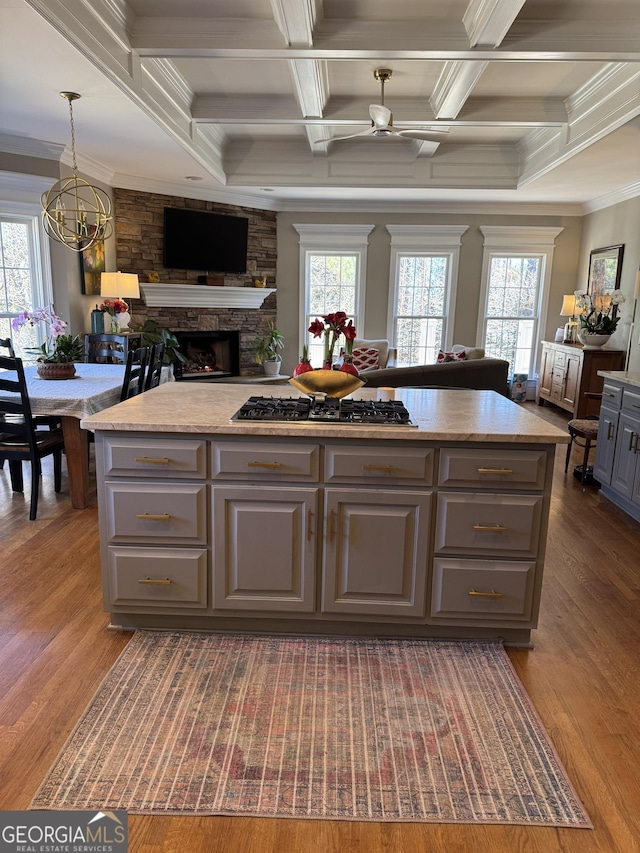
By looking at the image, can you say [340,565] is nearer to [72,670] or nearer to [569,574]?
[72,670]

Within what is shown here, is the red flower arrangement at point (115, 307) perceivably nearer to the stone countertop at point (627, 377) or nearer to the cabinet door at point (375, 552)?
the cabinet door at point (375, 552)

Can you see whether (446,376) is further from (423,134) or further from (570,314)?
(570,314)

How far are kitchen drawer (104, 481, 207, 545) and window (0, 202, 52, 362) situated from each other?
3677 millimetres

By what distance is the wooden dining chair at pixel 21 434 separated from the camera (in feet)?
11.4

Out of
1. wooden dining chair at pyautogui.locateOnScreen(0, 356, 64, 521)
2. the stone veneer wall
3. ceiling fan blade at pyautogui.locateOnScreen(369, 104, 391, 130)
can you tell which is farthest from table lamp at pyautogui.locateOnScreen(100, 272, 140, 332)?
ceiling fan blade at pyautogui.locateOnScreen(369, 104, 391, 130)

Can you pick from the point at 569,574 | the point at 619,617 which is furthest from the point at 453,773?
the point at 569,574

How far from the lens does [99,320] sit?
6094 mm

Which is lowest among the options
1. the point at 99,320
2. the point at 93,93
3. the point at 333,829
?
the point at 333,829

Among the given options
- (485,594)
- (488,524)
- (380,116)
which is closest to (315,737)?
(485,594)

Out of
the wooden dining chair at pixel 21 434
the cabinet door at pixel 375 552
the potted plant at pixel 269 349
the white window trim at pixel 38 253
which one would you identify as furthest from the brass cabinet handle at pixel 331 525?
the potted plant at pixel 269 349

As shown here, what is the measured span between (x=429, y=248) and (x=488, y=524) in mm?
6771

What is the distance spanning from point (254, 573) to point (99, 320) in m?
4.61

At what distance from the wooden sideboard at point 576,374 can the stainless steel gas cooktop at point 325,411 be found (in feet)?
15.4

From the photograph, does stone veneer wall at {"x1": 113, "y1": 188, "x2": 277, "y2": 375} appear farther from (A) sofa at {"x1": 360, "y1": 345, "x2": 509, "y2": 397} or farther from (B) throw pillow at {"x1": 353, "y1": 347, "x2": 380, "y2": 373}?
(A) sofa at {"x1": 360, "y1": 345, "x2": 509, "y2": 397}
